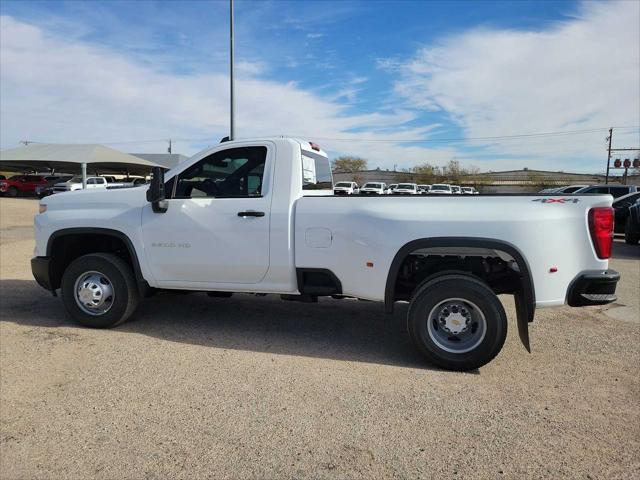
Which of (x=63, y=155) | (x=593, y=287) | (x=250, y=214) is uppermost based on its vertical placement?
(x=63, y=155)

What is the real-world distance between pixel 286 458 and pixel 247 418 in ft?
1.80

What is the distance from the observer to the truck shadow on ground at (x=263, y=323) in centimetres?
472

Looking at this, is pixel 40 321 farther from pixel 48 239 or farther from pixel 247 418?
pixel 247 418

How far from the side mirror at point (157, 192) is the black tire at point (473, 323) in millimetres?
2612

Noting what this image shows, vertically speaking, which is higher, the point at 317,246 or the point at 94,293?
the point at 317,246

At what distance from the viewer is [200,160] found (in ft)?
16.4

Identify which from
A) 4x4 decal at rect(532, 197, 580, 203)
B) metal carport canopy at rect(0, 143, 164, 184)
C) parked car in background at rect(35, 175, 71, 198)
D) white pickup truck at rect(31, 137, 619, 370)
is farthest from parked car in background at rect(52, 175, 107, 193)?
4x4 decal at rect(532, 197, 580, 203)

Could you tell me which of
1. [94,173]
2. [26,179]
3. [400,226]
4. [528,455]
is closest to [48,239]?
[400,226]

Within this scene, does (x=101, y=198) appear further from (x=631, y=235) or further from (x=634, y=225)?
(x=631, y=235)

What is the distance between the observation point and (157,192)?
4754mm

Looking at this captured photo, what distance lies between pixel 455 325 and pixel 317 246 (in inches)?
55.3

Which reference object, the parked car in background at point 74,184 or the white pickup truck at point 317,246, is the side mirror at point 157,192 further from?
the parked car in background at point 74,184

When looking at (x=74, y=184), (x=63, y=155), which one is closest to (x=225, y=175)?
(x=74, y=184)

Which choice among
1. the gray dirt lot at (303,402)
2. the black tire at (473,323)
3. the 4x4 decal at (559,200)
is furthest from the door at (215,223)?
the 4x4 decal at (559,200)
